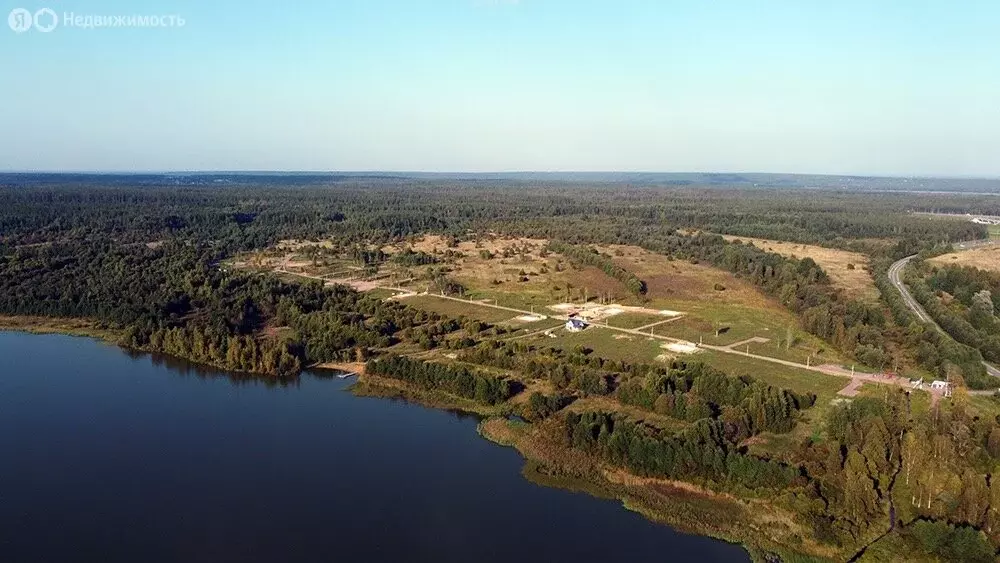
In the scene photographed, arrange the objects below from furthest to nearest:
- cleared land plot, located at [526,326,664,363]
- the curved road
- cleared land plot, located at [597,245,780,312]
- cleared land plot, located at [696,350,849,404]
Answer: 1. cleared land plot, located at [597,245,780,312]
2. cleared land plot, located at [526,326,664,363]
3. the curved road
4. cleared land plot, located at [696,350,849,404]

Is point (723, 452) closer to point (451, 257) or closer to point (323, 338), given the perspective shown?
point (323, 338)

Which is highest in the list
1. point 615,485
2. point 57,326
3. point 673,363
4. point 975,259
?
point 975,259

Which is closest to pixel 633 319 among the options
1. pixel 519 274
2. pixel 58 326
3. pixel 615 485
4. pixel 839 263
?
pixel 519 274

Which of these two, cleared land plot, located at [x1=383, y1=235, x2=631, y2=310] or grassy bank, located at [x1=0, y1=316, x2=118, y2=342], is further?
cleared land plot, located at [x1=383, y1=235, x2=631, y2=310]

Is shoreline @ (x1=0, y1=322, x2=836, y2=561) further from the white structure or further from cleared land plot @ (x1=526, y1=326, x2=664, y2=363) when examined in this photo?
the white structure

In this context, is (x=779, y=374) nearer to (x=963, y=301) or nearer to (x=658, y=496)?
(x=658, y=496)

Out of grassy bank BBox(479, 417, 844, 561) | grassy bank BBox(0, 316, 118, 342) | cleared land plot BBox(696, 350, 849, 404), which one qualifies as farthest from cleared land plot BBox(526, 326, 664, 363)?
grassy bank BBox(0, 316, 118, 342)

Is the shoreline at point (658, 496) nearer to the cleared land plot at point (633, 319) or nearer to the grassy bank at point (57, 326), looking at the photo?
the cleared land plot at point (633, 319)
